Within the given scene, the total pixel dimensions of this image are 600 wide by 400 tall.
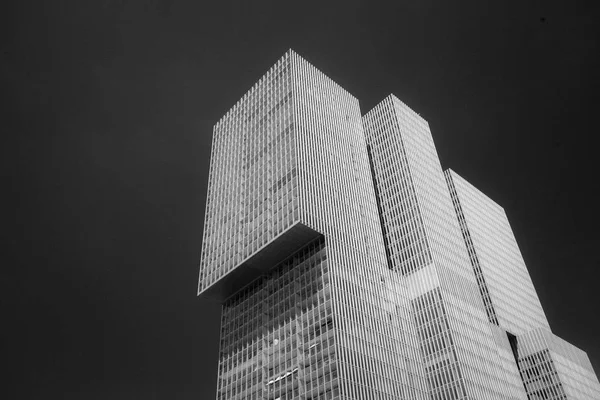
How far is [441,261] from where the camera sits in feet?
387

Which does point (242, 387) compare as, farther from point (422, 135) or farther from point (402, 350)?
point (422, 135)

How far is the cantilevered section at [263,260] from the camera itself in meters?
102

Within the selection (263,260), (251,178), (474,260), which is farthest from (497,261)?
(263,260)

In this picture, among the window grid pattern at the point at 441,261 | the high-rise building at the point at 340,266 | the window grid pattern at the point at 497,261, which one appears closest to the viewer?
the high-rise building at the point at 340,266

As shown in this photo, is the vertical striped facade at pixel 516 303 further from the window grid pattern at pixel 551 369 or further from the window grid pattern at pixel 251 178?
the window grid pattern at pixel 251 178

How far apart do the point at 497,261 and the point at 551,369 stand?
1448 inches

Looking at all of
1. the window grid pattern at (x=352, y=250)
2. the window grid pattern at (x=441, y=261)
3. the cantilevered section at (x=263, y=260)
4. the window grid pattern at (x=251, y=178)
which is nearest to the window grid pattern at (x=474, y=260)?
the window grid pattern at (x=441, y=261)

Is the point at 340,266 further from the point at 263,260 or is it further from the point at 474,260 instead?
the point at 474,260

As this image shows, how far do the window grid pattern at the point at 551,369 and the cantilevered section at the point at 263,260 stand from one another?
2425 inches

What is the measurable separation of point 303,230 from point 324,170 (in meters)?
16.5

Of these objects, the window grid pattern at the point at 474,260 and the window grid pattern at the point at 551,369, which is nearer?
the window grid pattern at the point at 551,369

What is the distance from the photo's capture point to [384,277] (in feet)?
358

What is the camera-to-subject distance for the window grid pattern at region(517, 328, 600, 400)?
414ft

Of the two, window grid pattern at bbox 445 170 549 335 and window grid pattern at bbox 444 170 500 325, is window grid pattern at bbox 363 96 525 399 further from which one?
window grid pattern at bbox 445 170 549 335
